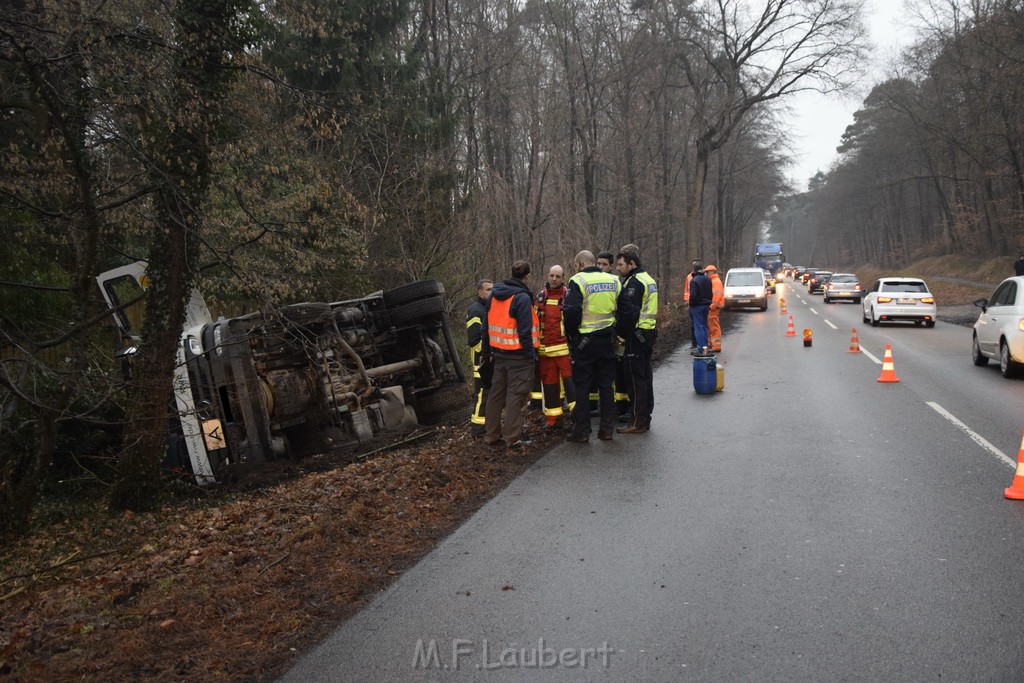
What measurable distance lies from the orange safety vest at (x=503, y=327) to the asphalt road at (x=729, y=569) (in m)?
1.25

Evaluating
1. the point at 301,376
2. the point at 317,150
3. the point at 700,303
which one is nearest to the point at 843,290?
the point at 700,303

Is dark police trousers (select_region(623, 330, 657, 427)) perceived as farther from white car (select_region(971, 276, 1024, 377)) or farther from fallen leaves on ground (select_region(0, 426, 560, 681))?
white car (select_region(971, 276, 1024, 377))

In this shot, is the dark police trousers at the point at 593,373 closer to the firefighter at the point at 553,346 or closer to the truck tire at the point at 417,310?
the firefighter at the point at 553,346

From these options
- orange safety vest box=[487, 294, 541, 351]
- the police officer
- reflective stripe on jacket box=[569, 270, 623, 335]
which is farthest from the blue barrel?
orange safety vest box=[487, 294, 541, 351]

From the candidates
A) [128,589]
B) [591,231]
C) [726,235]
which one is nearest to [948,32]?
[591,231]

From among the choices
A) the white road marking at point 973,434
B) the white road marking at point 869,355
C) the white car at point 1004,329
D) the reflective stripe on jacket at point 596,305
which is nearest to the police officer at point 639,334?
the reflective stripe on jacket at point 596,305

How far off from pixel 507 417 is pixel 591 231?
1734 cm

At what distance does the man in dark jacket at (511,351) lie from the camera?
29.8 ft

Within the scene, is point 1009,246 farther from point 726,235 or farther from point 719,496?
point 719,496

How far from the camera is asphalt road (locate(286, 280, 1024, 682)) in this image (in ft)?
13.6

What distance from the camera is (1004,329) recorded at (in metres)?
13.9

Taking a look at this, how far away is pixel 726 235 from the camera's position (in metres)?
79.5

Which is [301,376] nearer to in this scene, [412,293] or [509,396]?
[412,293]

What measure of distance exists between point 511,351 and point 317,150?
387 inches
